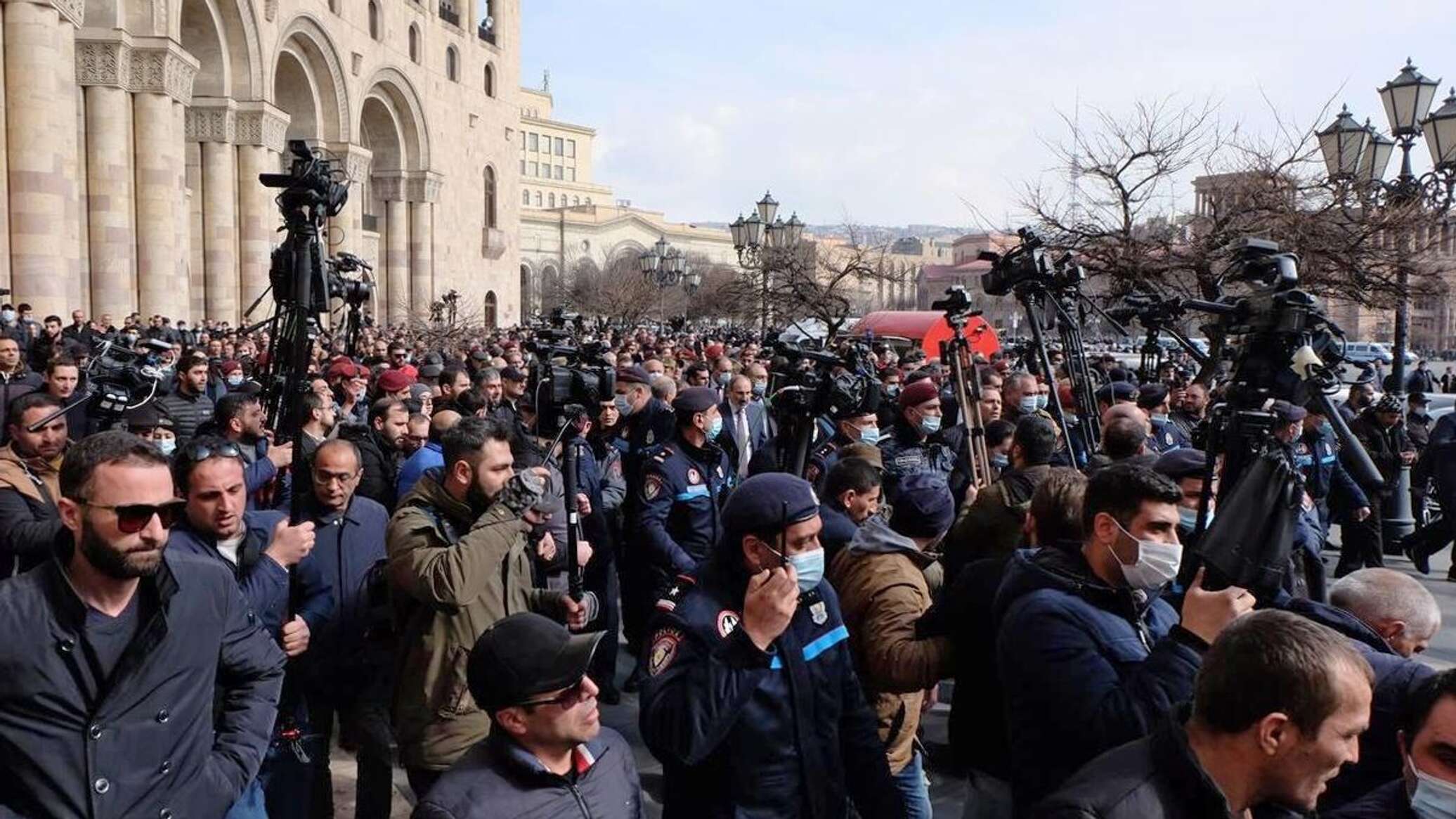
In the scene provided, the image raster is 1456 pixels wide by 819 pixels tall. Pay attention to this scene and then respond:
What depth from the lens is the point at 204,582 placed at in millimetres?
3002

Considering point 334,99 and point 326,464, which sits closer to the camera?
point 326,464

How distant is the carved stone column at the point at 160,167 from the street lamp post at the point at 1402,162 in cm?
1985

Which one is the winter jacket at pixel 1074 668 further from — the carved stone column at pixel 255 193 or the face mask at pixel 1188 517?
the carved stone column at pixel 255 193

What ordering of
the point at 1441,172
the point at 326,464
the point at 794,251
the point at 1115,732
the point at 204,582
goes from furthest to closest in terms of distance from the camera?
the point at 794,251, the point at 1441,172, the point at 326,464, the point at 204,582, the point at 1115,732

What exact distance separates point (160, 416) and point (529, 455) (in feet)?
7.75

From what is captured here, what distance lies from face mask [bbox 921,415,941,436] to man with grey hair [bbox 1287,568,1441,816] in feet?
11.7

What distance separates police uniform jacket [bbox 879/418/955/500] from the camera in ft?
22.9

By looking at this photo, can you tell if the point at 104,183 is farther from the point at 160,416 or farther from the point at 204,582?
the point at 204,582

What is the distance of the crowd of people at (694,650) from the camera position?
227 centimetres

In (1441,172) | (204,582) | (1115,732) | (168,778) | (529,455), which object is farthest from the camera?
(1441,172)

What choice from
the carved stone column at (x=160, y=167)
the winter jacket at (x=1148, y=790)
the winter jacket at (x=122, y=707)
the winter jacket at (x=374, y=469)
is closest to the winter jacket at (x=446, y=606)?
the winter jacket at (x=122, y=707)

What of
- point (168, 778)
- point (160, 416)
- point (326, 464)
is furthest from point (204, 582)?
point (160, 416)

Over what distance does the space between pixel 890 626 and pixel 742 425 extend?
5430 millimetres

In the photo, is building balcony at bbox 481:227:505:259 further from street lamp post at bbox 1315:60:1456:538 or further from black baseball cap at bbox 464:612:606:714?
black baseball cap at bbox 464:612:606:714
